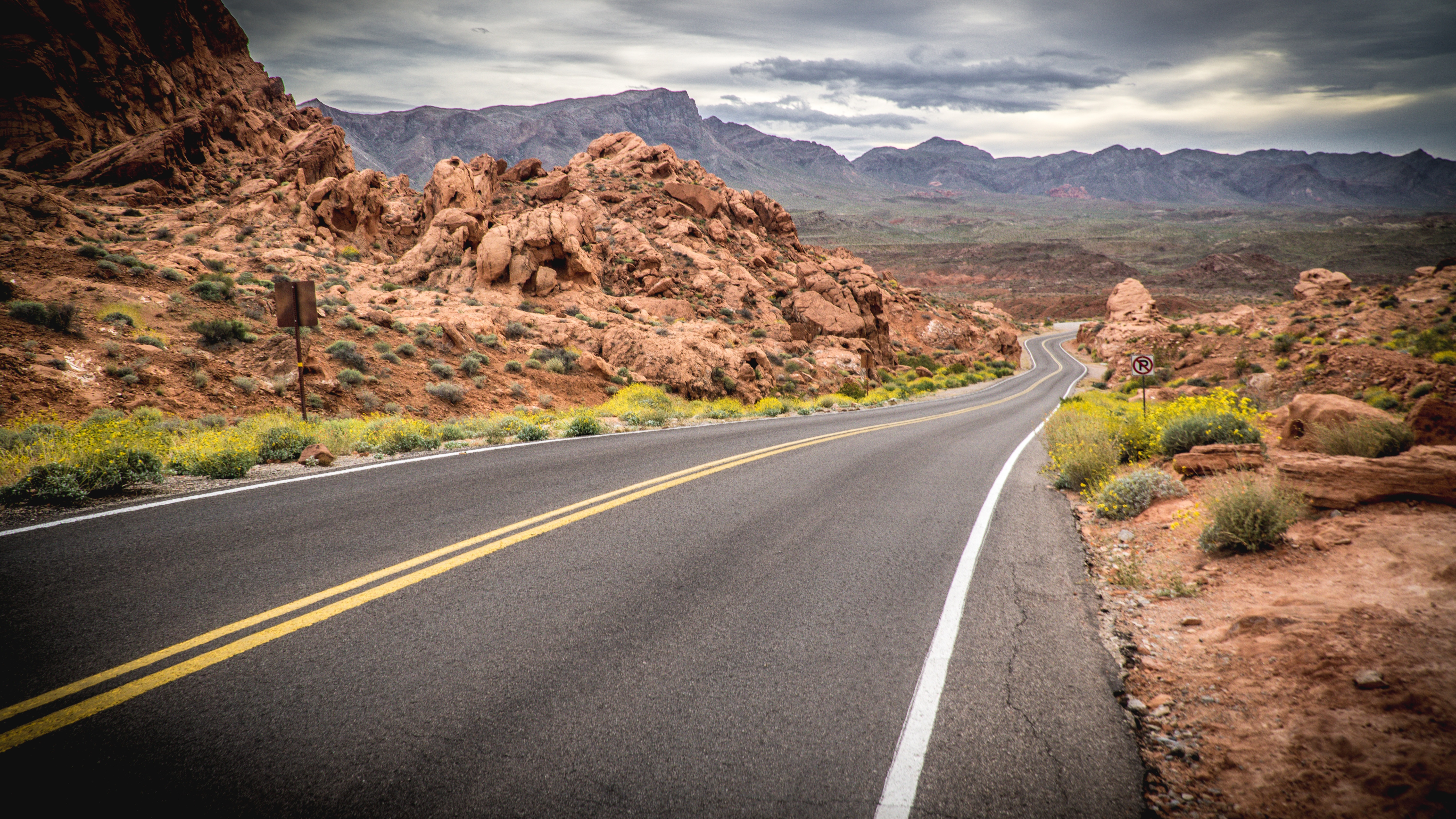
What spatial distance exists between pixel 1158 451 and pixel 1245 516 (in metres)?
5.21

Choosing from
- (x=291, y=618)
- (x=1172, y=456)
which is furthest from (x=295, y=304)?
(x=1172, y=456)

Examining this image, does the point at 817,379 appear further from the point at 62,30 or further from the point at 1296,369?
the point at 62,30

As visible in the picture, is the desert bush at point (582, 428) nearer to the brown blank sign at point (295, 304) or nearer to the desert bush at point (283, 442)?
the desert bush at point (283, 442)

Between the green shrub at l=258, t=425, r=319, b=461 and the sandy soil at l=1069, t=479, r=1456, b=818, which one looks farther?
the green shrub at l=258, t=425, r=319, b=461

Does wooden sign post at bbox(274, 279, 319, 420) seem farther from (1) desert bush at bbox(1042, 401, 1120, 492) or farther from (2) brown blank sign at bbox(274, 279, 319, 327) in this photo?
(1) desert bush at bbox(1042, 401, 1120, 492)

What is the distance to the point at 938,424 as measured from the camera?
1780 cm

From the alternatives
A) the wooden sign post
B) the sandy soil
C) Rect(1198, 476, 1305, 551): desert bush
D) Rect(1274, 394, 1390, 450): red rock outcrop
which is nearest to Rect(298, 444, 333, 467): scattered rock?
the wooden sign post

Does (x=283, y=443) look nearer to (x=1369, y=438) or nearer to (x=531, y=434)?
(x=531, y=434)

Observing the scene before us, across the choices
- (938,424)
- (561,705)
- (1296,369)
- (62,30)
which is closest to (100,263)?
(561,705)

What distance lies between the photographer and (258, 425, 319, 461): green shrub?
790 centimetres

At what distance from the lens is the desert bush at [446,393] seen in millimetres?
A: 16328

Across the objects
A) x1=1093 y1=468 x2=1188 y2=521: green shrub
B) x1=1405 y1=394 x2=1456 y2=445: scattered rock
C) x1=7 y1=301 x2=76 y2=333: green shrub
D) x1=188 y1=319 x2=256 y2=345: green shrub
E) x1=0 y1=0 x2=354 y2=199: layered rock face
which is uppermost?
x1=0 y1=0 x2=354 y2=199: layered rock face

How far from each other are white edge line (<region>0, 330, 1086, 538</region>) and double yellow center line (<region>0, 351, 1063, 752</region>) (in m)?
2.92

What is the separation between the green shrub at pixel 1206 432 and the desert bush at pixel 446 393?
16.1 m
